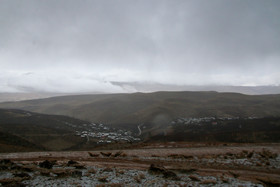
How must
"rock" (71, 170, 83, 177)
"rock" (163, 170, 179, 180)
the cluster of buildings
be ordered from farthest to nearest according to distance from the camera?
the cluster of buildings < "rock" (71, 170, 83, 177) < "rock" (163, 170, 179, 180)

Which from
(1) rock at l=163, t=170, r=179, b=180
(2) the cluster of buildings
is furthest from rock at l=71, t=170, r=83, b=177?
(2) the cluster of buildings

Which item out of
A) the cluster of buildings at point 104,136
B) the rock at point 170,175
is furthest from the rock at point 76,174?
the cluster of buildings at point 104,136

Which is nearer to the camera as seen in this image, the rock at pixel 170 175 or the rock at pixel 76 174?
the rock at pixel 170 175

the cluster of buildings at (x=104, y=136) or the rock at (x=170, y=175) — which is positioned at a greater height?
the rock at (x=170, y=175)

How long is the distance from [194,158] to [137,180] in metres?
10.5

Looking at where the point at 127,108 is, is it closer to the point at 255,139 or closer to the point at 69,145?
the point at 69,145

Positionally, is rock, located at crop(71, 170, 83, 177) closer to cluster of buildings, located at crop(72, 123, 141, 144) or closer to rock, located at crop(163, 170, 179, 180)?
rock, located at crop(163, 170, 179, 180)

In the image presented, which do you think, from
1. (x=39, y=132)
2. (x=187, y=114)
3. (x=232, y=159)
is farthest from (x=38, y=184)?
(x=187, y=114)

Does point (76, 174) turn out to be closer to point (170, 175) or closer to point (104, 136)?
point (170, 175)

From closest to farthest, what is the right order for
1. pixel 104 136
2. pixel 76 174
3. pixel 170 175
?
1. pixel 170 175
2. pixel 76 174
3. pixel 104 136

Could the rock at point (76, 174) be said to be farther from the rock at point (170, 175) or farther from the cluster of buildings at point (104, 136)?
the cluster of buildings at point (104, 136)

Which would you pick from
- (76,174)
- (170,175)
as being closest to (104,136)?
(76,174)

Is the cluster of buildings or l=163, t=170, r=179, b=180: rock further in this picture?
the cluster of buildings

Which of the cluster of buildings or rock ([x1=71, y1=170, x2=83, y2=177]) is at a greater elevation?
rock ([x1=71, y1=170, x2=83, y2=177])
